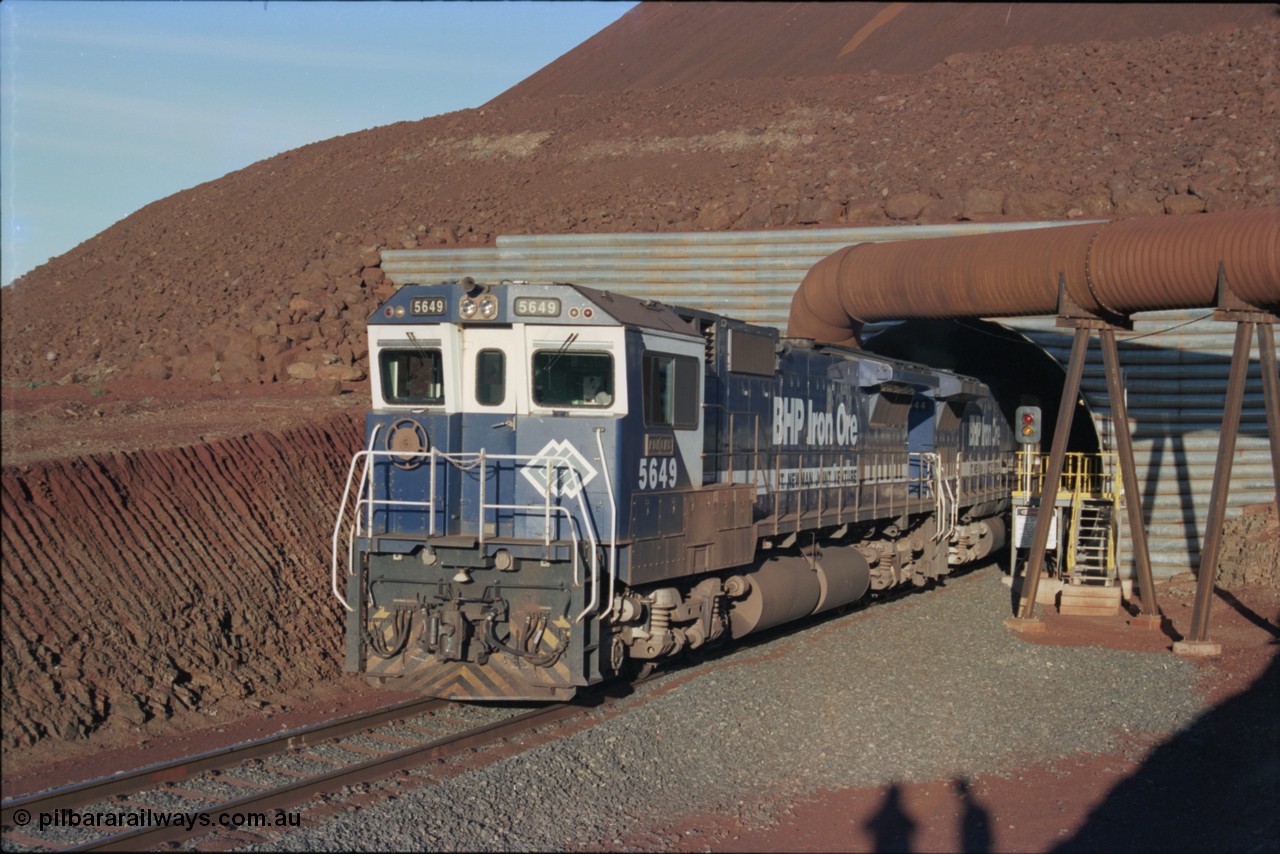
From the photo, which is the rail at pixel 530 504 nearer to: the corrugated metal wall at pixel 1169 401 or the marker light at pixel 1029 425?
the corrugated metal wall at pixel 1169 401

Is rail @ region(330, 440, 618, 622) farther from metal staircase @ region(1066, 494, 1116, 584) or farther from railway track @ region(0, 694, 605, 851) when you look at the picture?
metal staircase @ region(1066, 494, 1116, 584)

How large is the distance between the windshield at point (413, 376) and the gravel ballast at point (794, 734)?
335 centimetres

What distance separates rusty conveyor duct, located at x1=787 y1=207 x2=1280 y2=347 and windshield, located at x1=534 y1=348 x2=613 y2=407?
8048 millimetres

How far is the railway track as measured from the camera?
7508 mm

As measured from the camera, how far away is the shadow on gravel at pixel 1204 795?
27.2ft

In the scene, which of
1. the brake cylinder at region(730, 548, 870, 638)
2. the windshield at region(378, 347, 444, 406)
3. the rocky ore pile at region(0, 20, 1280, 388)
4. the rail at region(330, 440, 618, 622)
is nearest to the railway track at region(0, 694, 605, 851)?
the rail at region(330, 440, 618, 622)

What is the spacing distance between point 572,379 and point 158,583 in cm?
482

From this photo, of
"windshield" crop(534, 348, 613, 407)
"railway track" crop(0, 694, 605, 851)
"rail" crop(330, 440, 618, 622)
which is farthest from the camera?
"windshield" crop(534, 348, 613, 407)

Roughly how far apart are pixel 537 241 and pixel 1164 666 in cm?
1645

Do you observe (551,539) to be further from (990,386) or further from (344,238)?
(344,238)

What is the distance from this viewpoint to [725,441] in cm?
1241

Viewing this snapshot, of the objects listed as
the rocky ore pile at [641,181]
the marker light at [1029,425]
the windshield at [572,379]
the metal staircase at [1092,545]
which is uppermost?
the rocky ore pile at [641,181]

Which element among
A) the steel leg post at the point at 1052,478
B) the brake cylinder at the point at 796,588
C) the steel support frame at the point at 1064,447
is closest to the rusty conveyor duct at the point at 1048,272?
the steel support frame at the point at 1064,447

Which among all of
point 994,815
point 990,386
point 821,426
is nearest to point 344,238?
point 990,386
